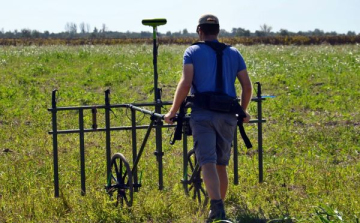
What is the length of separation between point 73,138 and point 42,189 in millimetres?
4498

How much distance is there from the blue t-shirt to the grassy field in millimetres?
1247

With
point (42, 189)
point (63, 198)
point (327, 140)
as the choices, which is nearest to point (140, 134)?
point (327, 140)

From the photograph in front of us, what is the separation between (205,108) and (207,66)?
36 cm

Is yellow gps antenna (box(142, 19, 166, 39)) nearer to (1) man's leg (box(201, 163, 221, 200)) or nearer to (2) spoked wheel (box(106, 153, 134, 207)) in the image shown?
(2) spoked wheel (box(106, 153, 134, 207))

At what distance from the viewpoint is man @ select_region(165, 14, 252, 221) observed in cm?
562

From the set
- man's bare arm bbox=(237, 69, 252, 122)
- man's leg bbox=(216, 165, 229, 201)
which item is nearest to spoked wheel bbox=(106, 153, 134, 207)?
man's leg bbox=(216, 165, 229, 201)

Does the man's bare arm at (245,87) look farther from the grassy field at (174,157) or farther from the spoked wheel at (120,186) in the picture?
the spoked wheel at (120,186)

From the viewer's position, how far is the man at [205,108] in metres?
5.62

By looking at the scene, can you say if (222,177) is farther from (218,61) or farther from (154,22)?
(154,22)

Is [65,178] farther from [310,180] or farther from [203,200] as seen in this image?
[310,180]

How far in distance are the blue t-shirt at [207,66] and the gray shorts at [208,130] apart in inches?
8.3

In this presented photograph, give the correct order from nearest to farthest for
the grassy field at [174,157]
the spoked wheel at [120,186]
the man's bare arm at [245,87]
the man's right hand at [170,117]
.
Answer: the man's right hand at [170,117]
the man's bare arm at [245,87]
the grassy field at [174,157]
the spoked wheel at [120,186]

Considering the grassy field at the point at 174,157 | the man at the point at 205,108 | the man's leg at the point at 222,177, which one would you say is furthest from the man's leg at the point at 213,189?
the grassy field at the point at 174,157

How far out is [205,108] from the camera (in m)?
5.68
